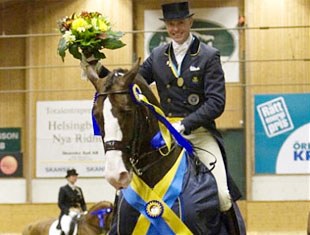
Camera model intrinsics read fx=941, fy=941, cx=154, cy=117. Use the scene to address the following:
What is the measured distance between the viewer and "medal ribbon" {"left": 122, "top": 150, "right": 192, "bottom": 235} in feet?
16.4

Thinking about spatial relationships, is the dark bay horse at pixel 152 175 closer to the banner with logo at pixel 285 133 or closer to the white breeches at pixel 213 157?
the white breeches at pixel 213 157

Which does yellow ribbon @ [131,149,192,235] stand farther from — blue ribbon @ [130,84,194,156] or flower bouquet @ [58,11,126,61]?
flower bouquet @ [58,11,126,61]

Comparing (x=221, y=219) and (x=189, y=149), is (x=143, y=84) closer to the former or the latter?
(x=189, y=149)

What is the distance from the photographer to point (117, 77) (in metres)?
4.82

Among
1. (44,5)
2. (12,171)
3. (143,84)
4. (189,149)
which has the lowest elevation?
(12,171)

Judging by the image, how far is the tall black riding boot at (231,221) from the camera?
537 centimetres

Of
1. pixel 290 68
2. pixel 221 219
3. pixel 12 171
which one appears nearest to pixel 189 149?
pixel 221 219

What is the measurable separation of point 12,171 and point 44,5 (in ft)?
10.1

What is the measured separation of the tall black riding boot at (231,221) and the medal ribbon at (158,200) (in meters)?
0.42

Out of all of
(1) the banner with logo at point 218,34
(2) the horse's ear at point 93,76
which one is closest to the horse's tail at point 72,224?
(1) the banner with logo at point 218,34

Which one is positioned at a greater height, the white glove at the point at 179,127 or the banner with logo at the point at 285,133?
the white glove at the point at 179,127

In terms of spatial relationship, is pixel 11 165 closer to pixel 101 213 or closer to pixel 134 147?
pixel 101 213

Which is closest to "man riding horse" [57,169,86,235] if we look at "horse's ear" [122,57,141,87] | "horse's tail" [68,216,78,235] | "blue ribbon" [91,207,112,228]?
"horse's tail" [68,216,78,235]

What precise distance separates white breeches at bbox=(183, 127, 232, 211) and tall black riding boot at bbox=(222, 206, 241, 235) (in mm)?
63
